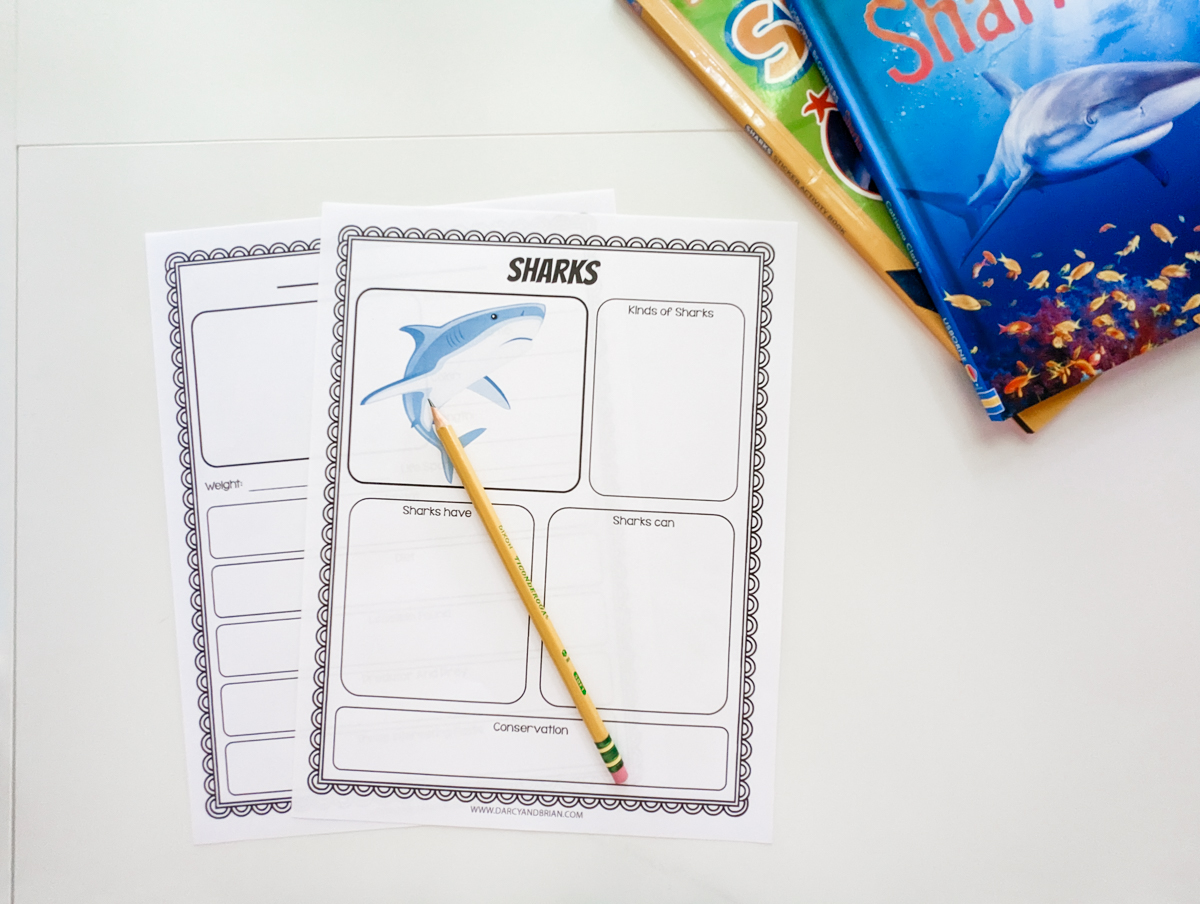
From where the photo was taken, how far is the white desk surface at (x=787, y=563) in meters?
0.43

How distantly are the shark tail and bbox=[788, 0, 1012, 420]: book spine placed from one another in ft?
0.96

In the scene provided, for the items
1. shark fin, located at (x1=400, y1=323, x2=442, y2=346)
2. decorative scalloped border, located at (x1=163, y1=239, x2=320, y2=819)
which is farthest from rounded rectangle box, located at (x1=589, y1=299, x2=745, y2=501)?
decorative scalloped border, located at (x1=163, y1=239, x2=320, y2=819)

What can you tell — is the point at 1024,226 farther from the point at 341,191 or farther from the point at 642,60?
the point at 341,191

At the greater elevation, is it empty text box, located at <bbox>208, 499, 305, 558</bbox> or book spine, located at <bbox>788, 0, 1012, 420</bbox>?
book spine, located at <bbox>788, 0, 1012, 420</bbox>

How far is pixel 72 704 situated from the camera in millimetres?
440

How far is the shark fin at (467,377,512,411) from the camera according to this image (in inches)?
17.0

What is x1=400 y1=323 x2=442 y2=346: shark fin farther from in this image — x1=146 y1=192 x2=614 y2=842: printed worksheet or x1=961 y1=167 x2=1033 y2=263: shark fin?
x1=961 y1=167 x2=1033 y2=263: shark fin

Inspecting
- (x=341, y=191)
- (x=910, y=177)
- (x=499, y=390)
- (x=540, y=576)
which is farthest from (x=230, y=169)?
(x=910, y=177)

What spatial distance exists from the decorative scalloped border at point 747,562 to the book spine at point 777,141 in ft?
0.16

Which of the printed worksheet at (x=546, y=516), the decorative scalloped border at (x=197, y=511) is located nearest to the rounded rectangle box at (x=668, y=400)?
the printed worksheet at (x=546, y=516)

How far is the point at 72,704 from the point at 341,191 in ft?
1.25

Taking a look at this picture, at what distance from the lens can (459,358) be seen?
431mm

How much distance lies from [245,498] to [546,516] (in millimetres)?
196

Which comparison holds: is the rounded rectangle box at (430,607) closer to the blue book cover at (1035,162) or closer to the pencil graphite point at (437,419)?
the pencil graphite point at (437,419)
